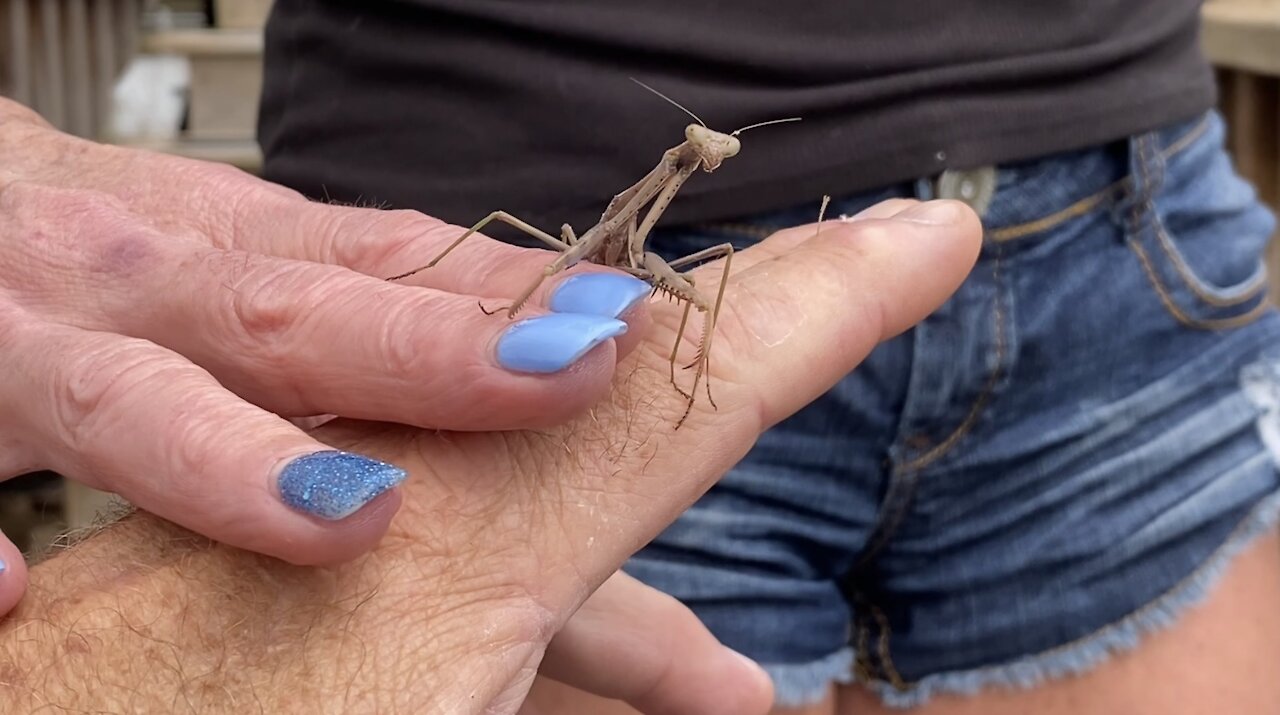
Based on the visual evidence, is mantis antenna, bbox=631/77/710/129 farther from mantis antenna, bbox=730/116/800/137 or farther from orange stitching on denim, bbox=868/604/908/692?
orange stitching on denim, bbox=868/604/908/692

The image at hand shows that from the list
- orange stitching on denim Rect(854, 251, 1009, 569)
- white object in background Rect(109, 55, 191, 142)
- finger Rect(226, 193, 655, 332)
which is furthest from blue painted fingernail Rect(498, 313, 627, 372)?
white object in background Rect(109, 55, 191, 142)

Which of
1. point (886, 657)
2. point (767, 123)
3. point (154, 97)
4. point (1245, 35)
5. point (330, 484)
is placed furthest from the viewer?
point (154, 97)

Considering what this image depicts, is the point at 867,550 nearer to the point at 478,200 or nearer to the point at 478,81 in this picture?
the point at 478,200

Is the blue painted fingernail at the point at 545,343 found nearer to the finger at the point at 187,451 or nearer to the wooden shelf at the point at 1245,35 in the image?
the finger at the point at 187,451

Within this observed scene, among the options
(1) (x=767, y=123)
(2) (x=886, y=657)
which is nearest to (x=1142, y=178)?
(1) (x=767, y=123)

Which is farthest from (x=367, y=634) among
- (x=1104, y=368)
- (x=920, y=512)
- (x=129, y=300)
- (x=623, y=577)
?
(x=1104, y=368)

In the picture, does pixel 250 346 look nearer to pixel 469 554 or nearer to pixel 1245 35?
pixel 469 554
